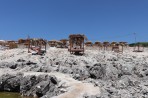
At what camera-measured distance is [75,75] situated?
26.6 meters

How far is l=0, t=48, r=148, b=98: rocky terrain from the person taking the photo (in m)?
20.5

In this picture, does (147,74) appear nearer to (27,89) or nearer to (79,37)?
(79,37)

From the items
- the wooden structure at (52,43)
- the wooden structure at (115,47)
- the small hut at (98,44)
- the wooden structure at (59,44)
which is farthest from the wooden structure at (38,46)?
the wooden structure at (115,47)

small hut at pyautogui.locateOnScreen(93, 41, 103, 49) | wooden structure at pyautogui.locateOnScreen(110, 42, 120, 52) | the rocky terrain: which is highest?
small hut at pyautogui.locateOnScreen(93, 41, 103, 49)

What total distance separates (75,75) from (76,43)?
11179mm

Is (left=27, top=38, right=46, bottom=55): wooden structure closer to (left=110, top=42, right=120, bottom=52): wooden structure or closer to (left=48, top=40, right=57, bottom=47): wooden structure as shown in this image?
(left=48, top=40, right=57, bottom=47): wooden structure

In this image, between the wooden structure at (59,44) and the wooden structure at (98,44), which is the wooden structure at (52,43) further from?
the wooden structure at (98,44)

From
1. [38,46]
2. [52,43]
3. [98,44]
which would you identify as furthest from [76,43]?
[98,44]

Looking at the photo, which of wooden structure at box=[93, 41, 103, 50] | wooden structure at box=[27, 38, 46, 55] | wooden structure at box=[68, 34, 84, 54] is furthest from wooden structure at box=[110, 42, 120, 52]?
wooden structure at box=[27, 38, 46, 55]

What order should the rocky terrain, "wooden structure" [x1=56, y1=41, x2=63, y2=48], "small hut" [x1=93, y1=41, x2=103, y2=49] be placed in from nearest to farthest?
the rocky terrain → "wooden structure" [x1=56, y1=41, x2=63, y2=48] → "small hut" [x1=93, y1=41, x2=103, y2=49]

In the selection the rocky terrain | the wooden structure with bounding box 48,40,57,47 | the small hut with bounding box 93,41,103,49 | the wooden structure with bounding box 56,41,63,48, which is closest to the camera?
the rocky terrain

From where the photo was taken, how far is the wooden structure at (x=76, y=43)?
116 ft

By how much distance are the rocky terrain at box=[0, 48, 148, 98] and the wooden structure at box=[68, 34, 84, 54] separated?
1.12 metres

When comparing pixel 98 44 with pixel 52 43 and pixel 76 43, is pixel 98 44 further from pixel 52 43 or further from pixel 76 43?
pixel 76 43
